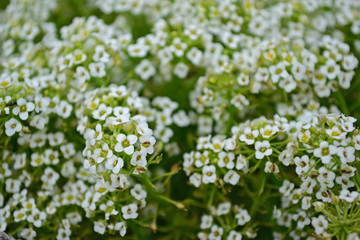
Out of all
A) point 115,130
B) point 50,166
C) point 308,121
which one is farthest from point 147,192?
point 308,121

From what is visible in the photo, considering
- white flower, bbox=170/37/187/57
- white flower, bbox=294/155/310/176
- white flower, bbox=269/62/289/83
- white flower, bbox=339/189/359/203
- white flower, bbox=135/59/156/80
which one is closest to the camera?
white flower, bbox=339/189/359/203

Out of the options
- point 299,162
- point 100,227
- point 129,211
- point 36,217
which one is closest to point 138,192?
point 129,211

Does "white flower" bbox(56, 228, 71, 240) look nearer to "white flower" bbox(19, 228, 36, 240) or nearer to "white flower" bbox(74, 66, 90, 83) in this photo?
"white flower" bbox(19, 228, 36, 240)

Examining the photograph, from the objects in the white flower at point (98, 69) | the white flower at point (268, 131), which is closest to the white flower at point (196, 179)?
the white flower at point (268, 131)

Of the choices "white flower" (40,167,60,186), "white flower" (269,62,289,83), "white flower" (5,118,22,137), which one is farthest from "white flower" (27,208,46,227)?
"white flower" (269,62,289,83)

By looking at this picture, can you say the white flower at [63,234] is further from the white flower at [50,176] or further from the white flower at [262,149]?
the white flower at [262,149]

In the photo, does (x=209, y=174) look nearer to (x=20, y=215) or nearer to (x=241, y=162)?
(x=241, y=162)

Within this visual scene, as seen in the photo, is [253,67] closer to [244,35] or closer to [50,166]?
[244,35]
